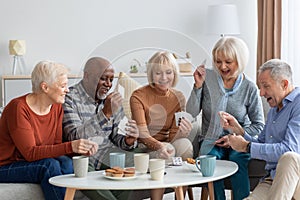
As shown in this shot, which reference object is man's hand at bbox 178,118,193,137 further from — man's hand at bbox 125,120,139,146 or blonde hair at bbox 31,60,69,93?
blonde hair at bbox 31,60,69,93

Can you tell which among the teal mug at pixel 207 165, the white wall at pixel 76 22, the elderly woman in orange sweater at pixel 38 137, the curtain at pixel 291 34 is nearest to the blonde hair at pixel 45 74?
the elderly woman in orange sweater at pixel 38 137

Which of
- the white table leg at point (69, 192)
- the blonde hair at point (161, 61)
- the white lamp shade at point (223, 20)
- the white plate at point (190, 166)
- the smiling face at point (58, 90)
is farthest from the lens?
the white lamp shade at point (223, 20)

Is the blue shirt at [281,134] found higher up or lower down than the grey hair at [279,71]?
lower down

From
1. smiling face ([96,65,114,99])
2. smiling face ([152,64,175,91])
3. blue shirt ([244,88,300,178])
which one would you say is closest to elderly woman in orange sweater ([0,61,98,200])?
smiling face ([96,65,114,99])

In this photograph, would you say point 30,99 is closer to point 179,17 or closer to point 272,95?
point 272,95

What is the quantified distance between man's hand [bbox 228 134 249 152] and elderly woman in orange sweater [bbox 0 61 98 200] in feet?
2.39

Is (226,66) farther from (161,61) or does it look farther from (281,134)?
(161,61)

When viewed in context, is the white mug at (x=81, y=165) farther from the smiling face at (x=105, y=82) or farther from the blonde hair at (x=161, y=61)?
the blonde hair at (x=161, y=61)

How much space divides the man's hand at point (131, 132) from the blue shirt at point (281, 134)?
601 mm

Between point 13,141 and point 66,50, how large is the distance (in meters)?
2.69

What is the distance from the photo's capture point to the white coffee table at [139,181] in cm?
243

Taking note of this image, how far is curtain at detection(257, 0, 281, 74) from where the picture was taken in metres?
5.27

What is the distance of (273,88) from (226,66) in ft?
1.19

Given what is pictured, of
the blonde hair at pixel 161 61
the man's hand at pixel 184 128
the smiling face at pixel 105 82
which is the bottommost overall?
the man's hand at pixel 184 128
